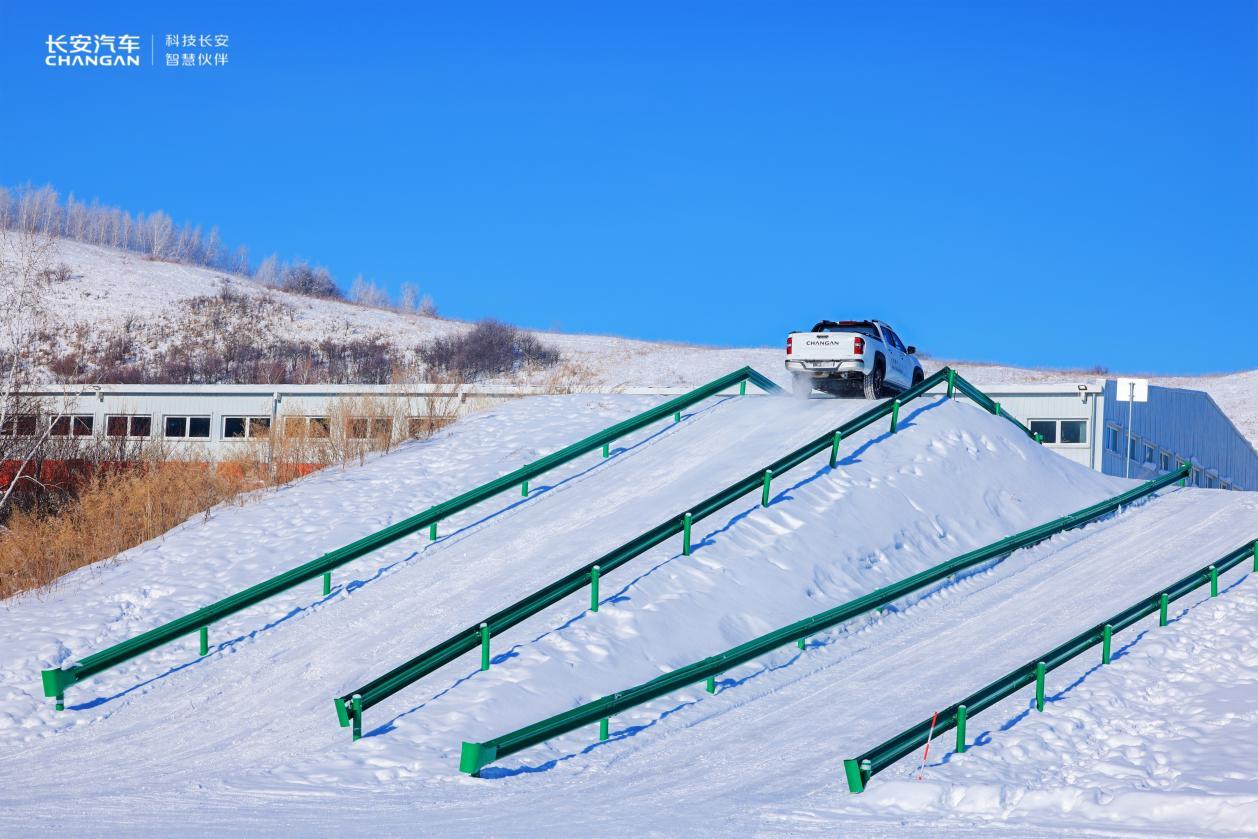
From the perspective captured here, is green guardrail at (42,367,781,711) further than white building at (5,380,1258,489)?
No

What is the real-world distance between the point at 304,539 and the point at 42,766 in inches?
279

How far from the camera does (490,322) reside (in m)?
96.5

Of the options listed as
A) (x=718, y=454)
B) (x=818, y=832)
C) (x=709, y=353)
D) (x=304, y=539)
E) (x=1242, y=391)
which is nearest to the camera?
(x=818, y=832)

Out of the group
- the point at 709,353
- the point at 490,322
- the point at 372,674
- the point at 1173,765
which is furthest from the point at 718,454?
the point at 490,322

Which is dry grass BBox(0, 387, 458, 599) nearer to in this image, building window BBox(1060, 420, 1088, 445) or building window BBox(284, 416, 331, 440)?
building window BBox(284, 416, 331, 440)

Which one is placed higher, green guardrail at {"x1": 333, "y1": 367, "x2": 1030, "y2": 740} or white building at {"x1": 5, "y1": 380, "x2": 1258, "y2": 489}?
white building at {"x1": 5, "y1": 380, "x2": 1258, "y2": 489}

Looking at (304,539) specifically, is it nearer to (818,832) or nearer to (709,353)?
(818,832)

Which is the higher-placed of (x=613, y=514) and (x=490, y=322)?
(x=490, y=322)

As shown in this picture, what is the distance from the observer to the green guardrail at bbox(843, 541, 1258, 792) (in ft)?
35.8

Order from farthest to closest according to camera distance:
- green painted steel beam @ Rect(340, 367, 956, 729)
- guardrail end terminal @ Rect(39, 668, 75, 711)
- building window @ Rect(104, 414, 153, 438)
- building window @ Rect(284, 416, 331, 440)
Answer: building window @ Rect(104, 414, 153, 438), building window @ Rect(284, 416, 331, 440), guardrail end terminal @ Rect(39, 668, 75, 711), green painted steel beam @ Rect(340, 367, 956, 729)

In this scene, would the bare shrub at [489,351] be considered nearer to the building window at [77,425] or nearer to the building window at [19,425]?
the building window at [77,425]

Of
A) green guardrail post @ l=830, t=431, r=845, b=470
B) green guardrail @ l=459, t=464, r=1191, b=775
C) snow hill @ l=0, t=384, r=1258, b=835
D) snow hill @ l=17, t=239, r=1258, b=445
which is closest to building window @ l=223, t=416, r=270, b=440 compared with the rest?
snow hill @ l=0, t=384, r=1258, b=835

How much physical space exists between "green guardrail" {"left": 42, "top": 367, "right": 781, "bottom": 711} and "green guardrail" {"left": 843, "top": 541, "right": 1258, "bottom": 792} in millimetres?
7559

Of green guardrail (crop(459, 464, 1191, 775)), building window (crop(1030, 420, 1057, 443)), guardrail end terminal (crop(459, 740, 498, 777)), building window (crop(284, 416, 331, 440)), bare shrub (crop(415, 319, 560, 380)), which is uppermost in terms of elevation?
bare shrub (crop(415, 319, 560, 380))
